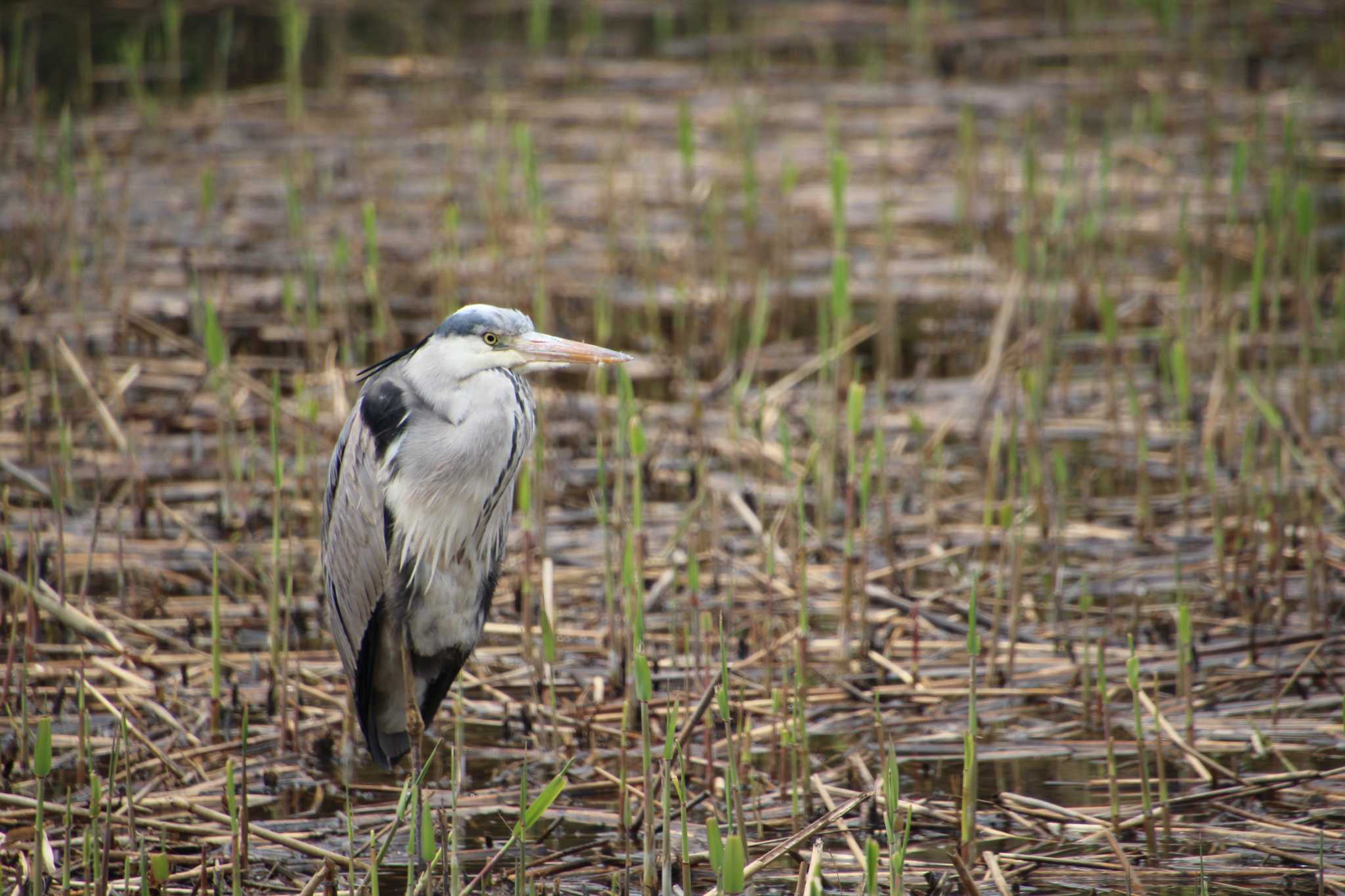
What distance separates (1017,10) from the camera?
1356cm

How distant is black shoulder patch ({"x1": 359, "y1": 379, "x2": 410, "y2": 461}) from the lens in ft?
13.5

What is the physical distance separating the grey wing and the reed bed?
172mm

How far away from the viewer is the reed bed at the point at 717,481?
3955mm

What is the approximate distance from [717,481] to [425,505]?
2277 mm

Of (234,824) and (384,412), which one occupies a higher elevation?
(384,412)

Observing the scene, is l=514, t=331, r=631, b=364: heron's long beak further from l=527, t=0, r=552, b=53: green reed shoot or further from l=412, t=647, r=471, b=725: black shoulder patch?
l=527, t=0, r=552, b=53: green reed shoot

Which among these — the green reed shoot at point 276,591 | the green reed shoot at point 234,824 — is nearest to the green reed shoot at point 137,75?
the green reed shoot at point 276,591

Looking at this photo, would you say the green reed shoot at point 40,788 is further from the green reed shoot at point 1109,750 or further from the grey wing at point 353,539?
the green reed shoot at point 1109,750

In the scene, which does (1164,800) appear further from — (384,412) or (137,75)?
(137,75)

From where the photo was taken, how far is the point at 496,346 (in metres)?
3.98

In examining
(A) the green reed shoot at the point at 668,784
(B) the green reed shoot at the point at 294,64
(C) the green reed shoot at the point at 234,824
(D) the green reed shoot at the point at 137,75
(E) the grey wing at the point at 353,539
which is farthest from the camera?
(D) the green reed shoot at the point at 137,75

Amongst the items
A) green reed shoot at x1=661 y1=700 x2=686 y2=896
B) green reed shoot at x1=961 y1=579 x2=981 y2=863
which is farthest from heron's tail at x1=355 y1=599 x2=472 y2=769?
green reed shoot at x1=961 y1=579 x2=981 y2=863

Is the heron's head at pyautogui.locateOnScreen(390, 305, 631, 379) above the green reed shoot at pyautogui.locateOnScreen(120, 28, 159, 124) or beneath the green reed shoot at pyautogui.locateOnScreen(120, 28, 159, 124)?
beneath

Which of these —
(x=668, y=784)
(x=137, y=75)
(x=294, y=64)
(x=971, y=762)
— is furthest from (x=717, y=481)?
(x=137, y=75)
